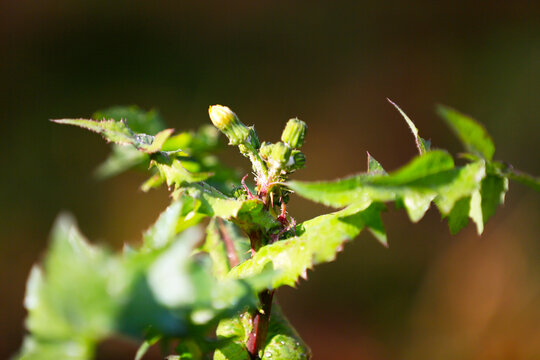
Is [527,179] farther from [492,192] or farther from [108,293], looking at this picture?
[108,293]

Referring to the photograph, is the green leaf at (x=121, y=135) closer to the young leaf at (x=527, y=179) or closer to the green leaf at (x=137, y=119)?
the green leaf at (x=137, y=119)

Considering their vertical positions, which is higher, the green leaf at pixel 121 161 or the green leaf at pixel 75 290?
the green leaf at pixel 121 161

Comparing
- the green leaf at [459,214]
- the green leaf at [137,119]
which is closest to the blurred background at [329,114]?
the green leaf at [137,119]

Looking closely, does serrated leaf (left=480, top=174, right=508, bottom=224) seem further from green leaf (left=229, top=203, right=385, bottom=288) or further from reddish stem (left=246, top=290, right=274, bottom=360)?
reddish stem (left=246, top=290, right=274, bottom=360)

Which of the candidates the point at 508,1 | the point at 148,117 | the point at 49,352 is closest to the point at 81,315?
the point at 49,352

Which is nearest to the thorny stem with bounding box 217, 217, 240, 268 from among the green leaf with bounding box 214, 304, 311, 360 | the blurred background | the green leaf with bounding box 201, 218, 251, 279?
the green leaf with bounding box 201, 218, 251, 279

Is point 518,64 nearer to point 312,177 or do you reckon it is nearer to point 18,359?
point 312,177
